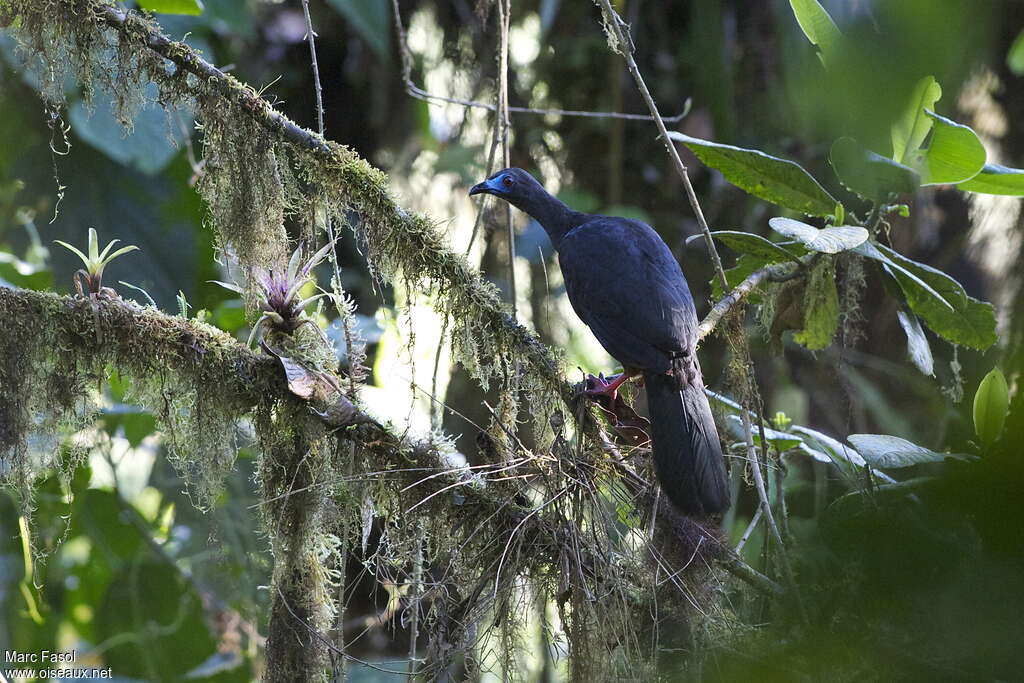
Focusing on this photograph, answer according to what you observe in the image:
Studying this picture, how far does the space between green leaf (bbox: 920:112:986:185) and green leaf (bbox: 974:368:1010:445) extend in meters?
0.69

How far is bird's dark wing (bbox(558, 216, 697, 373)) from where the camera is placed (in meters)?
3.03

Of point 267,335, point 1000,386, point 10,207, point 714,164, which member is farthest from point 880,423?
point 10,207

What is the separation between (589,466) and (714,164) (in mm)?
1203

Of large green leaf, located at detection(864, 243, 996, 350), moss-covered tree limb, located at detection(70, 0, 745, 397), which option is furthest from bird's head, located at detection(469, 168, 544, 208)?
large green leaf, located at detection(864, 243, 996, 350)

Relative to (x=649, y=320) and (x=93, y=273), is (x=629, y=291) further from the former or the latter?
(x=93, y=273)

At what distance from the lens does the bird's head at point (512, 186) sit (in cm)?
372

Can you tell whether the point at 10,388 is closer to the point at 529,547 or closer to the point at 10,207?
the point at 529,547

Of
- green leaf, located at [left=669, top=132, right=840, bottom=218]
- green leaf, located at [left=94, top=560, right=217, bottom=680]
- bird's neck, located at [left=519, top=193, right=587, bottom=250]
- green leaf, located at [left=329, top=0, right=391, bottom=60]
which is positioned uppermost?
green leaf, located at [left=329, top=0, right=391, bottom=60]

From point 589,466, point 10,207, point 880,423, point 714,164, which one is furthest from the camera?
point 880,423

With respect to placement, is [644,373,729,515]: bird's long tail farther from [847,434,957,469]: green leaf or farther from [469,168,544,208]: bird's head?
[469,168,544,208]: bird's head

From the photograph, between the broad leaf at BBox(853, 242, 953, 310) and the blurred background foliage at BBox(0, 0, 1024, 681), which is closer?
the broad leaf at BBox(853, 242, 953, 310)

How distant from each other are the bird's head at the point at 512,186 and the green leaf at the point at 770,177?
3.15 ft

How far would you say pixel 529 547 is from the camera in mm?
2465

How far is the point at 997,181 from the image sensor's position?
8.84 ft
